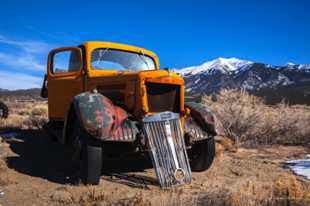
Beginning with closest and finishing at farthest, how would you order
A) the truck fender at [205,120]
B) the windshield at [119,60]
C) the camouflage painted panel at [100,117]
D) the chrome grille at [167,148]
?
the camouflage painted panel at [100,117]
the chrome grille at [167,148]
the truck fender at [205,120]
the windshield at [119,60]

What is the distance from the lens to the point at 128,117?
5.55 meters

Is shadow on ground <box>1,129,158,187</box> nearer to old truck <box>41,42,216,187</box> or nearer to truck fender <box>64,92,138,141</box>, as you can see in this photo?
old truck <box>41,42,216,187</box>

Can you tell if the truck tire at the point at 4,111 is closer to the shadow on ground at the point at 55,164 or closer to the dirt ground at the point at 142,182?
the shadow on ground at the point at 55,164

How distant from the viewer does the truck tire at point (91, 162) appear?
5008mm

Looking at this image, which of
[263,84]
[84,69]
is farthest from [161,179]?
[263,84]

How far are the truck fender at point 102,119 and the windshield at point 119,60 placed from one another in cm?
157

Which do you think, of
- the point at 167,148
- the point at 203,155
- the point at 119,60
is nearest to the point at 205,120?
the point at 203,155

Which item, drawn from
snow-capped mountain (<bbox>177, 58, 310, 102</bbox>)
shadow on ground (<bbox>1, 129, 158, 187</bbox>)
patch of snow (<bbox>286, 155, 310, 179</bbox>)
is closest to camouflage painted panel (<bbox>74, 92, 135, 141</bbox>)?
shadow on ground (<bbox>1, 129, 158, 187</bbox>)

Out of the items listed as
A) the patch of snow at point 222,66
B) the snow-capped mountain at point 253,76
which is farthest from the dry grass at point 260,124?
the patch of snow at point 222,66

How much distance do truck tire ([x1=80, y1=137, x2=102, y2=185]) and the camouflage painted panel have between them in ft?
0.83

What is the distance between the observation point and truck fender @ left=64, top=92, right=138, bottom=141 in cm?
490

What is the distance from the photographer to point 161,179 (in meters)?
5.03

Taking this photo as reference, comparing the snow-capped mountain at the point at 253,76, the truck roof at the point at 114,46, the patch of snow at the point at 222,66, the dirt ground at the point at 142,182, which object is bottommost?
the dirt ground at the point at 142,182

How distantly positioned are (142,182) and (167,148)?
0.62m
